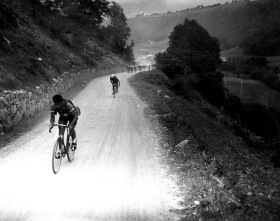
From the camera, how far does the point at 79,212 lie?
22.8 ft

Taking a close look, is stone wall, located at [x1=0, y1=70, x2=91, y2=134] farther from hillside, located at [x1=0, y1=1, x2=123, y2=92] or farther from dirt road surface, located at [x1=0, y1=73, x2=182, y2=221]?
hillside, located at [x1=0, y1=1, x2=123, y2=92]

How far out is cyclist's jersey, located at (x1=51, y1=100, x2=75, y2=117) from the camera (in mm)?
9208

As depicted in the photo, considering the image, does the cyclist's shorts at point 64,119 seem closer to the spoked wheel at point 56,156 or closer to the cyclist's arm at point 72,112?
the cyclist's arm at point 72,112

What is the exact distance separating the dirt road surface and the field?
89.7 meters

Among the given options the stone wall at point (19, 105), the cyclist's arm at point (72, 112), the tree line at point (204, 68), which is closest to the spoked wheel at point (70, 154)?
the cyclist's arm at point (72, 112)

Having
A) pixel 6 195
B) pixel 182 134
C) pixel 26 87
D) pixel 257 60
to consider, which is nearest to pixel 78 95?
pixel 26 87

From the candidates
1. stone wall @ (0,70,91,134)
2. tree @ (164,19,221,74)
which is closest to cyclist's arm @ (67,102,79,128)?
stone wall @ (0,70,91,134)

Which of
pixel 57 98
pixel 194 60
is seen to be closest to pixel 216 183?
pixel 57 98

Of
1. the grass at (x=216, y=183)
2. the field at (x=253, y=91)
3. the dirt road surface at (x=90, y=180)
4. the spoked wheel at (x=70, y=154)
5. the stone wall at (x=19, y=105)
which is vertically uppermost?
the stone wall at (x=19, y=105)

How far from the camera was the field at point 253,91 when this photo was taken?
99.0 metres

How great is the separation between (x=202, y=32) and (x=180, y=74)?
24.6 meters

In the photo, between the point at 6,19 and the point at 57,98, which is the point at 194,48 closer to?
the point at 6,19

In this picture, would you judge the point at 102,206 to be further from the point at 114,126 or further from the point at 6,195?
the point at 114,126

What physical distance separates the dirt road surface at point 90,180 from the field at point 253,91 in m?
89.7
